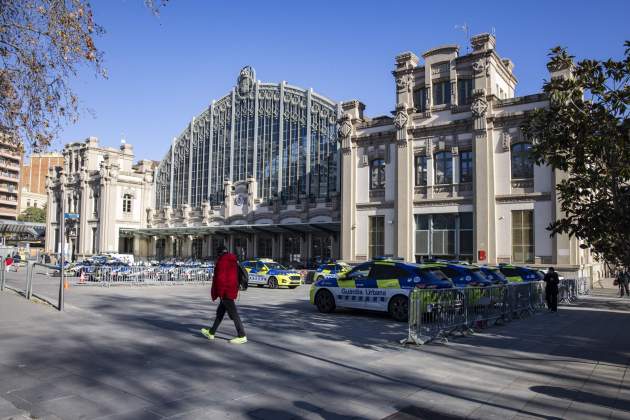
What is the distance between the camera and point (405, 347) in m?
10.5

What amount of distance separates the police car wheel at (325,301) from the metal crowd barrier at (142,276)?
1527cm

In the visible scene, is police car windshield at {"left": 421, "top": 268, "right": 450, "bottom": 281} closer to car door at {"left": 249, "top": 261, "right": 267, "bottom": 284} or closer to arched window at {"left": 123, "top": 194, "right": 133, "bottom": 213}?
car door at {"left": 249, "top": 261, "right": 267, "bottom": 284}

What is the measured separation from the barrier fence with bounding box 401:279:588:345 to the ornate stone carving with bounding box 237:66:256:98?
42792 mm

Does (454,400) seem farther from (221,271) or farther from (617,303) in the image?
(617,303)

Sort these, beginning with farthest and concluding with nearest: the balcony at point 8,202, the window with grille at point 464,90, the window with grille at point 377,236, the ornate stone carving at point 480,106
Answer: the balcony at point 8,202 → the window with grille at point 377,236 → the window with grille at point 464,90 → the ornate stone carving at point 480,106

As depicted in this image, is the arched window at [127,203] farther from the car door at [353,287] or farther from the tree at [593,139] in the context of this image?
the tree at [593,139]

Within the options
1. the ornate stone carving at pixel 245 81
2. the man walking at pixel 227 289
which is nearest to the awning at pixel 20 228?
the ornate stone carving at pixel 245 81

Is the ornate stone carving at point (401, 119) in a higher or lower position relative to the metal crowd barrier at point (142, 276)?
higher

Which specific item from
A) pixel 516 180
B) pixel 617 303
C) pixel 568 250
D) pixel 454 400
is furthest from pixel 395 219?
pixel 454 400

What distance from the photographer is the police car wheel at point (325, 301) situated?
1598 cm

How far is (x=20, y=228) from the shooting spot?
81312 mm

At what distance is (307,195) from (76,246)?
3691 centimetres

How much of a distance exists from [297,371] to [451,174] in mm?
29702

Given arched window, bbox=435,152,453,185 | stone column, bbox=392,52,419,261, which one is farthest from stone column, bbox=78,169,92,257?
arched window, bbox=435,152,453,185
